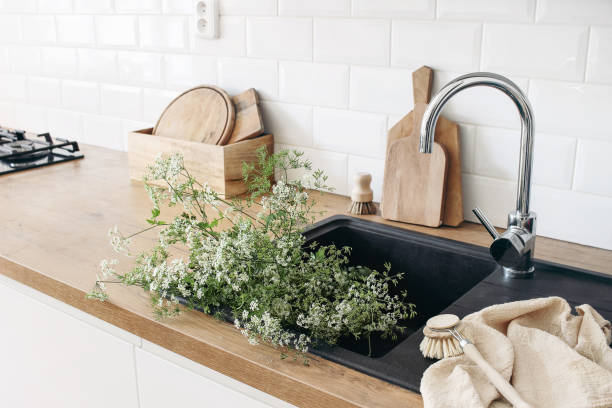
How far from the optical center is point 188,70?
Answer: 1.75 meters

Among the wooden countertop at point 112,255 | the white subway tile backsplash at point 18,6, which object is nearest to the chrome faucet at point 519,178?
the wooden countertop at point 112,255

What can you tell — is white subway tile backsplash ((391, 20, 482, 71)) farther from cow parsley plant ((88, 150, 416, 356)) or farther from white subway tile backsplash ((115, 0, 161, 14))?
white subway tile backsplash ((115, 0, 161, 14))

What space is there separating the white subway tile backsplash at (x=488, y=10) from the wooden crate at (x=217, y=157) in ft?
1.79

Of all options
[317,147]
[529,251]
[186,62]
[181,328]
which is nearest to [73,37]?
[186,62]

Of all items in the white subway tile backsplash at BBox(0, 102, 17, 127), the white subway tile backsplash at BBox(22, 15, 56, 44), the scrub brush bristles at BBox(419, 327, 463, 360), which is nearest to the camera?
the scrub brush bristles at BBox(419, 327, 463, 360)

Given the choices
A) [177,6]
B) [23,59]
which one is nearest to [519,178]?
[177,6]

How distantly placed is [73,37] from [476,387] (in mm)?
1795

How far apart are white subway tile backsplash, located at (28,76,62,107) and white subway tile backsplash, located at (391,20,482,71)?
1.31 m

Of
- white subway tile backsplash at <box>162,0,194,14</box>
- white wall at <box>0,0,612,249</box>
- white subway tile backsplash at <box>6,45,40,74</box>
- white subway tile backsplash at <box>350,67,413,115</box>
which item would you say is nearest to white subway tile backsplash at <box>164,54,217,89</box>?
white wall at <box>0,0,612,249</box>

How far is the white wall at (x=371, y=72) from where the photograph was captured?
45.8 inches

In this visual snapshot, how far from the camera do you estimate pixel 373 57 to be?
4.55 ft

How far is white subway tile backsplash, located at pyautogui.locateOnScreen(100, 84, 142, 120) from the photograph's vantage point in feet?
6.27

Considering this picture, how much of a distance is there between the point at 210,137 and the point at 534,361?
1.02 meters

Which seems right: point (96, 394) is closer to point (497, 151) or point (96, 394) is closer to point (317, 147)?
point (317, 147)
